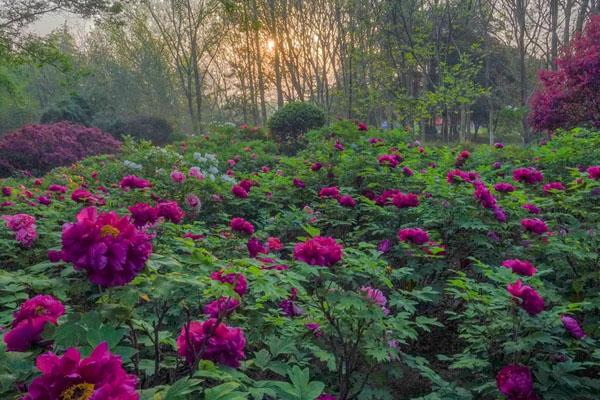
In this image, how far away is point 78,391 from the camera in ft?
3.10

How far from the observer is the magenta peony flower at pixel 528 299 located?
1.94 metres

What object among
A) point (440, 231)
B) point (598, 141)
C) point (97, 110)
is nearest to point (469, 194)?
point (440, 231)

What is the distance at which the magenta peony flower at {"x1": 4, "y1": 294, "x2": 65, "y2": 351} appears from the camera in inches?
53.2

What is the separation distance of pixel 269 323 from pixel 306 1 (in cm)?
2127

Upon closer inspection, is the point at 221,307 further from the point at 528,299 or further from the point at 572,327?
the point at 572,327

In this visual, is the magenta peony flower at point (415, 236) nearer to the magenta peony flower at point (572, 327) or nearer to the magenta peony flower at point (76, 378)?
the magenta peony flower at point (572, 327)

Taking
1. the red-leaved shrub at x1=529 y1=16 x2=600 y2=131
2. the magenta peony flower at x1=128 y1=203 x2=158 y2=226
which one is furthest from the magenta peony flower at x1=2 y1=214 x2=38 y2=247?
the red-leaved shrub at x1=529 y1=16 x2=600 y2=131

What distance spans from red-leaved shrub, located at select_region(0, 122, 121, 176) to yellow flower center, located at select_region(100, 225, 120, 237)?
14.8 metres

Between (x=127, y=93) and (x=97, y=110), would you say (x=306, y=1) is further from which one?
(x=127, y=93)

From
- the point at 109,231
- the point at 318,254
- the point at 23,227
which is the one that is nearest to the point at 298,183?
the point at 23,227

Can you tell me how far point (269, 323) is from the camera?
2.10 metres

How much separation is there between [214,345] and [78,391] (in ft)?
2.13

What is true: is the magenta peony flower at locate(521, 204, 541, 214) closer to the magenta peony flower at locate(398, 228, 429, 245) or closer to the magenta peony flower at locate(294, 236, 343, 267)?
the magenta peony flower at locate(398, 228, 429, 245)

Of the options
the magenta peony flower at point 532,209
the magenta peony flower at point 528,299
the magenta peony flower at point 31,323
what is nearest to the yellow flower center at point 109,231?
the magenta peony flower at point 31,323
